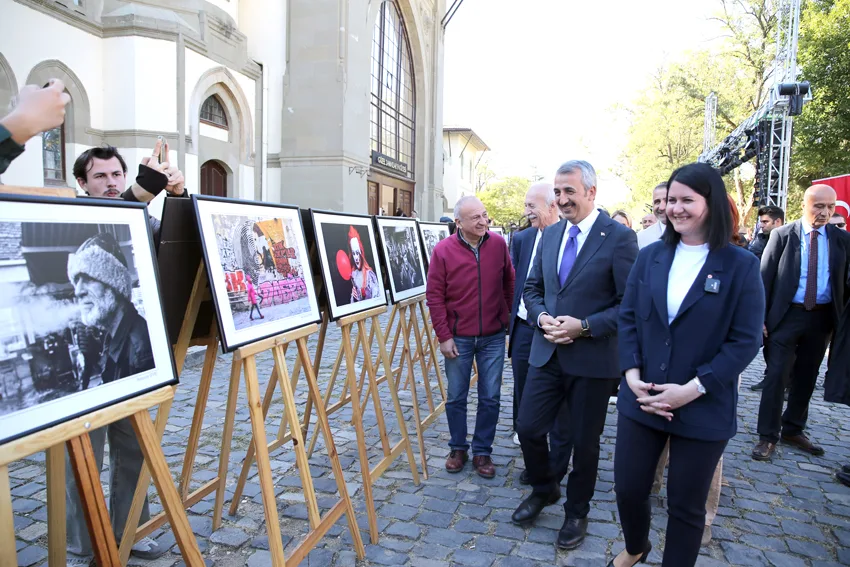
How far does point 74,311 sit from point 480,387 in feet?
10.4

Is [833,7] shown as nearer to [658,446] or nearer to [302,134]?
[302,134]

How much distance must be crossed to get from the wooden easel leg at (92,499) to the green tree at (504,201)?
46.4 m

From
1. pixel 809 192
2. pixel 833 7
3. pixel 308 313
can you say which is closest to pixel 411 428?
pixel 308 313

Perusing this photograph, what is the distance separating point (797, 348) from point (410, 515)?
12.6 ft

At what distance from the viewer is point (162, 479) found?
2002mm

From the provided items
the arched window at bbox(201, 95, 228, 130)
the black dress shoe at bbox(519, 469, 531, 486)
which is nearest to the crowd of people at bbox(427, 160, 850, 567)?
the black dress shoe at bbox(519, 469, 531, 486)

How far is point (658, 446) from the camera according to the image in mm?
2578

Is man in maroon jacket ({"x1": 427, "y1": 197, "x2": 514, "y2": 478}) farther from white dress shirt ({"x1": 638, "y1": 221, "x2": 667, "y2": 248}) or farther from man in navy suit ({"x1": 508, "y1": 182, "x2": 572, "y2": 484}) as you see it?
white dress shirt ({"x1": 638, "y1": 221, "x2": 667, "y2": 248})

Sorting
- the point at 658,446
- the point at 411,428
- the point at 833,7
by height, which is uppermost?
the point at 833,7

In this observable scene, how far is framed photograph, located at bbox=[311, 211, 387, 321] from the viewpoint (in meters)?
3.48

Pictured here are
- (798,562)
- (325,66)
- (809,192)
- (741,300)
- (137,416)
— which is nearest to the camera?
(137,416)

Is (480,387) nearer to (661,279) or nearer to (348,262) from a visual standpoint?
(348,262)

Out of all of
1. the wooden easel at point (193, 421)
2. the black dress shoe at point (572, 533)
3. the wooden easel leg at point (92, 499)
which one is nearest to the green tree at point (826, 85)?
the black dress shoe at point (572, 533)

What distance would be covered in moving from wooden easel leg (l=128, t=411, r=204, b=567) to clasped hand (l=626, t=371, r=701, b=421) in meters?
2.04
